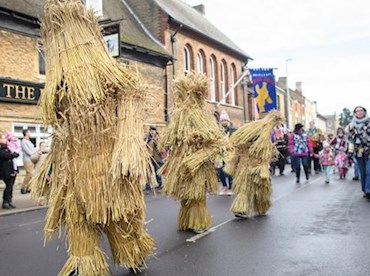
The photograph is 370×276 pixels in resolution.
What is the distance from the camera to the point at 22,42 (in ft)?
48.3

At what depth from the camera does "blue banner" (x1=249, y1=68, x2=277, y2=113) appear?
2206cm

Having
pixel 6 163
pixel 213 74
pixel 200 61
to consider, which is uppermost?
pixel 200 61

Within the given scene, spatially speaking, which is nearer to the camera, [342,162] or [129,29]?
[342,162]

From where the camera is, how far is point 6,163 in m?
10.1

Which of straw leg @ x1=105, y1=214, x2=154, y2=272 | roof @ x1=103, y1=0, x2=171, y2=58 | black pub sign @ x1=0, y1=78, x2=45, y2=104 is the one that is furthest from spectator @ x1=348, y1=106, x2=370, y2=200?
roof @ x1=103, y1=0, x2=171, y2=58

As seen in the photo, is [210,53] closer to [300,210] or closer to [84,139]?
[300,210]

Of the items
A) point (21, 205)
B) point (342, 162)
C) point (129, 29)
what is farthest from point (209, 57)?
point (21, 205)

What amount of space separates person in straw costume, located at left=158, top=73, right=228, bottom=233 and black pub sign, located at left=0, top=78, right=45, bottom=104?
834 cm

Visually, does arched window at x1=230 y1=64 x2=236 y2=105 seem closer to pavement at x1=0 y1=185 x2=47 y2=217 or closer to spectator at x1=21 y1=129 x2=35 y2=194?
pavement at x1=0 y1=185 x2=47 y2=217

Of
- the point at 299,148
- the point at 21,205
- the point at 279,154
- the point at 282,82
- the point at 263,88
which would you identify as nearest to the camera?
the point at 279,154

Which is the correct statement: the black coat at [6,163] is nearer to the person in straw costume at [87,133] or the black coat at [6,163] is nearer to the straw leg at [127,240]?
the person in straw costume at [87,133]

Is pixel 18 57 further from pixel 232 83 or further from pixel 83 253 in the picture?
pixel 232 83

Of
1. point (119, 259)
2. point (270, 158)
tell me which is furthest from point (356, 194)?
point (119, 259)

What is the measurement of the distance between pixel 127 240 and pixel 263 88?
19078mm
